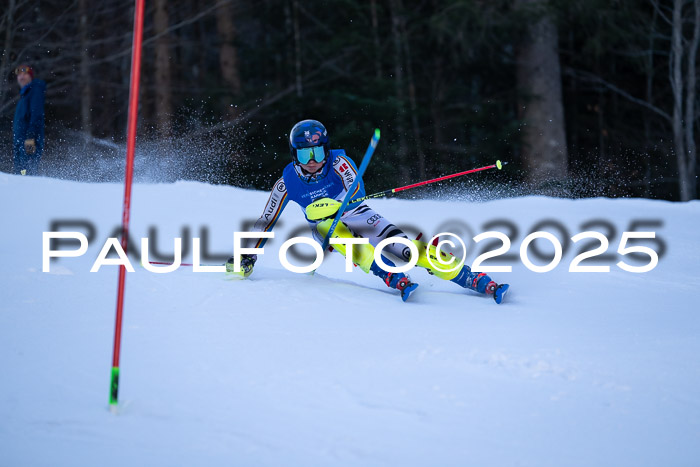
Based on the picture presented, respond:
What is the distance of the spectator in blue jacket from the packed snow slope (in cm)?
258

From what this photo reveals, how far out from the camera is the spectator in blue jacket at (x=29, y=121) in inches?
336

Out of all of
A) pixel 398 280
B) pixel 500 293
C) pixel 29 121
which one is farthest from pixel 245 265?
pixel 29 121

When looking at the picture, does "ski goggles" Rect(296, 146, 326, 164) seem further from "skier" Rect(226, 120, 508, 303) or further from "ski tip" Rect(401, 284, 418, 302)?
"ski tip" Rect(401, 284, 418, 302)

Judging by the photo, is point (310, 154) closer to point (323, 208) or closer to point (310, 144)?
point (310, 144)

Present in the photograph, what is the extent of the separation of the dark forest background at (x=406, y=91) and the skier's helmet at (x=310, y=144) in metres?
6.51

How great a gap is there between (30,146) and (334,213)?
4.69 meters

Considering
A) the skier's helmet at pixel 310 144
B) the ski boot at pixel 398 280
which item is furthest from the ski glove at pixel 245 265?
the ski boot at pixel 398 280

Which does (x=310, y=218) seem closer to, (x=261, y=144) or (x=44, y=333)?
(x=44, y=333)

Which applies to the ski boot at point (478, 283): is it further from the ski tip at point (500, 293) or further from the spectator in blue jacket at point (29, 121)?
the spectator in blue jacket at point (29, 121)

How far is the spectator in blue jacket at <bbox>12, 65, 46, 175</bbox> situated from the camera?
8523mm

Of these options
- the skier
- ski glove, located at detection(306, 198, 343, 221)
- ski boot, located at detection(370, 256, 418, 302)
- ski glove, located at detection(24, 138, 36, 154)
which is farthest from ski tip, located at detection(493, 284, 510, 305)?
ski glove, located at detection(24, 138, 36, 154)

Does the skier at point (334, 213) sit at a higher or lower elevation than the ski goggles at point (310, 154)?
lower

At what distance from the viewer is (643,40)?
50.2 ft

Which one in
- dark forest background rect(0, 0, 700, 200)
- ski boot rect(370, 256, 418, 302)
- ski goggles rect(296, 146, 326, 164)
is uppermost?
dark forest background rect(0, 0, 700, 200)
